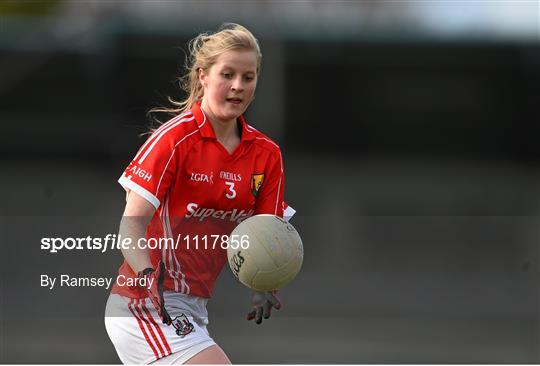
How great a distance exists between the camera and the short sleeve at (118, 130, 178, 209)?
3.17 meters

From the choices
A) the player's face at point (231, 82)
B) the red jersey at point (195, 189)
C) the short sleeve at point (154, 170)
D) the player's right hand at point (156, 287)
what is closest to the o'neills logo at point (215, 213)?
the red jersey at point (195, 189)

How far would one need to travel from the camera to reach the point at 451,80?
57.6ft

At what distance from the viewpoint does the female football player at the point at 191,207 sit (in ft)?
10.5

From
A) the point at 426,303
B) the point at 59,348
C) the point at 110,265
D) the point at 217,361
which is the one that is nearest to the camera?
the point at 217,361

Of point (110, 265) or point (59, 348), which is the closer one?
point (110, 265)

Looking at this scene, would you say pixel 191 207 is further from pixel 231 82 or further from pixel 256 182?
pixel 231 82

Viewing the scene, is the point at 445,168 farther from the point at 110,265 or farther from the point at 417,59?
the point at 110,265

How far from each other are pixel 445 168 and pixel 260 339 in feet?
34.3

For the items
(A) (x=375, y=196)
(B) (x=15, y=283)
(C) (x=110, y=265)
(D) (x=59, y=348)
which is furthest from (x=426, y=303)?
(A) (x=375, y=196)

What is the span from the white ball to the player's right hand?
291 millimetres

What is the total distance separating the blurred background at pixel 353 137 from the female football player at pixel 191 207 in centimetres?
505

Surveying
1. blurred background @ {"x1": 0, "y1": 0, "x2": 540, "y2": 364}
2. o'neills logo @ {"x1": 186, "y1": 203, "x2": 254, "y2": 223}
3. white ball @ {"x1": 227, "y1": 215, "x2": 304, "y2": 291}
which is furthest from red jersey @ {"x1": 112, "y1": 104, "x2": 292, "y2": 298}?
blurred background @ {"x1": 0, "y1": 0, "x2": 540, "y2": 364}

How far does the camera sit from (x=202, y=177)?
3.28 meters

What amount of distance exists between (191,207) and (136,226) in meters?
0.26
